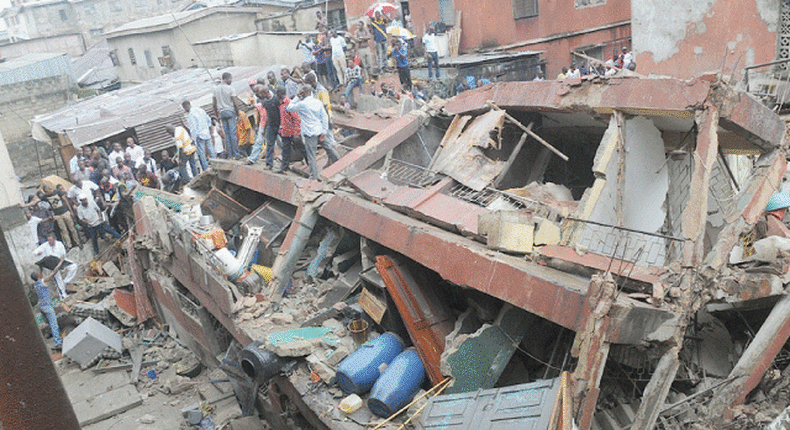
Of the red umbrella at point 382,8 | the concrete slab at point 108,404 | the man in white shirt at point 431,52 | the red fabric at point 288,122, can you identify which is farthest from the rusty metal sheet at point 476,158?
the red umbrella at point 382,8

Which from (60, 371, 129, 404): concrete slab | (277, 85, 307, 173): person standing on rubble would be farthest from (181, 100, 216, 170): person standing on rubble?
(60, 371, 129, 404): concrete slab

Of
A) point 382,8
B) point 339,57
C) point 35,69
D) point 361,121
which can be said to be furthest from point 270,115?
point 35,69

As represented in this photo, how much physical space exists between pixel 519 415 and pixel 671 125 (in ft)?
11.3

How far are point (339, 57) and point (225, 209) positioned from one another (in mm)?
6588

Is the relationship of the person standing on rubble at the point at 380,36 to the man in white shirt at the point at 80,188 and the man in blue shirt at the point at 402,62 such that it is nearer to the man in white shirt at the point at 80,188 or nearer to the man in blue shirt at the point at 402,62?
the man in blue shirt at the point at 402,62

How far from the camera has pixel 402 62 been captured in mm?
16531

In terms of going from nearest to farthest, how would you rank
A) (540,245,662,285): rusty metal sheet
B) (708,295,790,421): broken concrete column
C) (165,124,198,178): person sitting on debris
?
(540,245,662,285): rusty metal sheet → (708,295,790,421): broken concrete column → (165,124,198,178): person sitting on debris

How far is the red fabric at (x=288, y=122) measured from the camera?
9656 mm

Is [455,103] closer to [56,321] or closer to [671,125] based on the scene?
[671,125]

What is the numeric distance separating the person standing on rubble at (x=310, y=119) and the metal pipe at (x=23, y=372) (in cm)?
728

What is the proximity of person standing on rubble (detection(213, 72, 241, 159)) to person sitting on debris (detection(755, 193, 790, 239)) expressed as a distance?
8631 millimetres

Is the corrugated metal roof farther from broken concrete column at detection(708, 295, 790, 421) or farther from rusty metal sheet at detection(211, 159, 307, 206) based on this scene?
broken concrete column at detection(708, 295, 790, 421)

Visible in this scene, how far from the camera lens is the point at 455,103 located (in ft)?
28.7

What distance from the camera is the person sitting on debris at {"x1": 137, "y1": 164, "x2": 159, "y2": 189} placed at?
13289 mm
